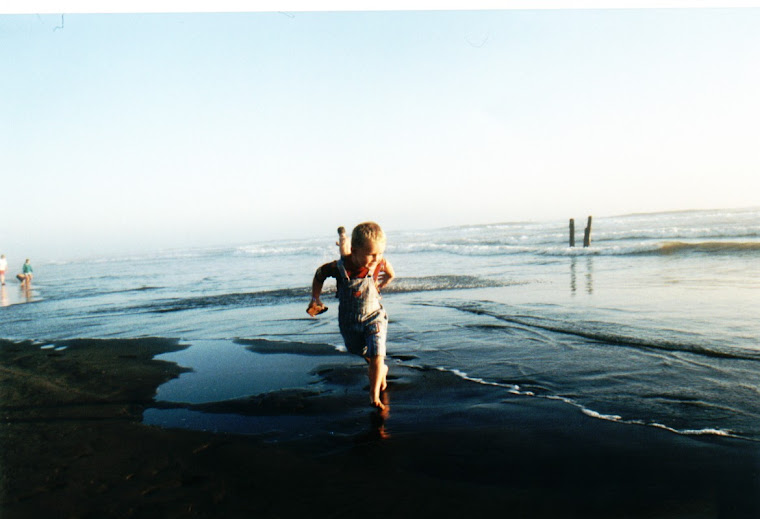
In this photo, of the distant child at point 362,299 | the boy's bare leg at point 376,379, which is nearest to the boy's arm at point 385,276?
the distant child at point 362,299

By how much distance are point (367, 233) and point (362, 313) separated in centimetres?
66

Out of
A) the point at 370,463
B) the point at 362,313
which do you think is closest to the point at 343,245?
the point at 362,313

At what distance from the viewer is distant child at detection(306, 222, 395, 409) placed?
388 cm

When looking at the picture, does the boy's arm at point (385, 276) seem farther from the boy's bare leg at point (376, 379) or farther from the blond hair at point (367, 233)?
the boy's bare leg at point (376, 379)

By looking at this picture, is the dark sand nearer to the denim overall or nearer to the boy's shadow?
the boy's shadow

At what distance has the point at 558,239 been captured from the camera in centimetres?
3522

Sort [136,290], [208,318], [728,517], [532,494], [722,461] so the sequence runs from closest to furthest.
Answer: [728,517], [532,494], [722,461], [208,318], [136,290]

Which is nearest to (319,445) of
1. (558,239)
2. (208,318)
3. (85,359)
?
(85,359)

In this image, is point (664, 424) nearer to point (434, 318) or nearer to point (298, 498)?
point (298, 498)

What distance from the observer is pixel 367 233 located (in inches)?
148

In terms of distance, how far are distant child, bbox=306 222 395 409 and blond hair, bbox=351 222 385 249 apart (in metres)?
0.02

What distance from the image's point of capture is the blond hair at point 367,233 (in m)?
3.77

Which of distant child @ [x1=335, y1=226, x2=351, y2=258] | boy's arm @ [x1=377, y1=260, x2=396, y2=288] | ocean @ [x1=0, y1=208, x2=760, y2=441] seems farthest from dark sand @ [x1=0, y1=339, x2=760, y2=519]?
distant child @ [x1=335, y1=226, x2=351, y2=258]

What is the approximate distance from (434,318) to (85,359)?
472 cm
